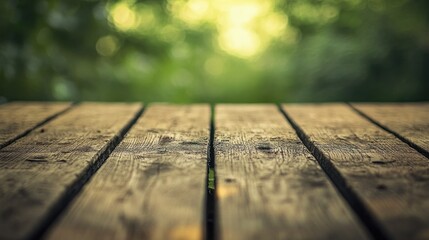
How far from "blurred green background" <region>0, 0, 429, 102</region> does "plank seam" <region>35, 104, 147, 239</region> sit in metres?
2.71

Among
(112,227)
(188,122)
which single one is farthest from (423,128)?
(112,227)

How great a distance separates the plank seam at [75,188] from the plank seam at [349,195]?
1.47 feet

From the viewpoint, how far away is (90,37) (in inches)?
177

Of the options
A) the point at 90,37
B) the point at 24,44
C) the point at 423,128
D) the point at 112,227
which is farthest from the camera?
the point at 90,37

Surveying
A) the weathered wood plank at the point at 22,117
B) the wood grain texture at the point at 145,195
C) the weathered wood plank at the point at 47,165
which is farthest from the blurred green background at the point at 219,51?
the wood grain texture at the point at 145,195

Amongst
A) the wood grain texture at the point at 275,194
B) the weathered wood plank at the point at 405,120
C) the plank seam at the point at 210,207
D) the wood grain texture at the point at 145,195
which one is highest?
the weathered wood plank at the point at 405,120

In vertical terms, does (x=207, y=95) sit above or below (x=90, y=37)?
below

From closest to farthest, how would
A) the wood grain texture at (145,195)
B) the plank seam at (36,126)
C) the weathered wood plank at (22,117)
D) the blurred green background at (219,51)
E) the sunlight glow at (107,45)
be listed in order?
the wood grain texture at (145,195) → the plank seam at (36,126) → the weathered wood plank at (22,117) → the blurred green background at (219,51) → the sunlight glow at (107,45)

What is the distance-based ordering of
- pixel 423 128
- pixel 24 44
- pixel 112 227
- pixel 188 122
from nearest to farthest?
pixel 112 227 → pixel 423 128 → pixel 188 122 → pixel 24 44

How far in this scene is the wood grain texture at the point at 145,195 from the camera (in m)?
0.73

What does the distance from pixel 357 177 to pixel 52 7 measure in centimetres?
376

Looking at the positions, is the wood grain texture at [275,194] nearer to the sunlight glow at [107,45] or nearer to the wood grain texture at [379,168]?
the wood grain texture at [379,168]

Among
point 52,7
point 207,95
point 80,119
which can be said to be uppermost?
point 52,7

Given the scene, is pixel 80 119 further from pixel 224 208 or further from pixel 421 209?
pixel 421 209
